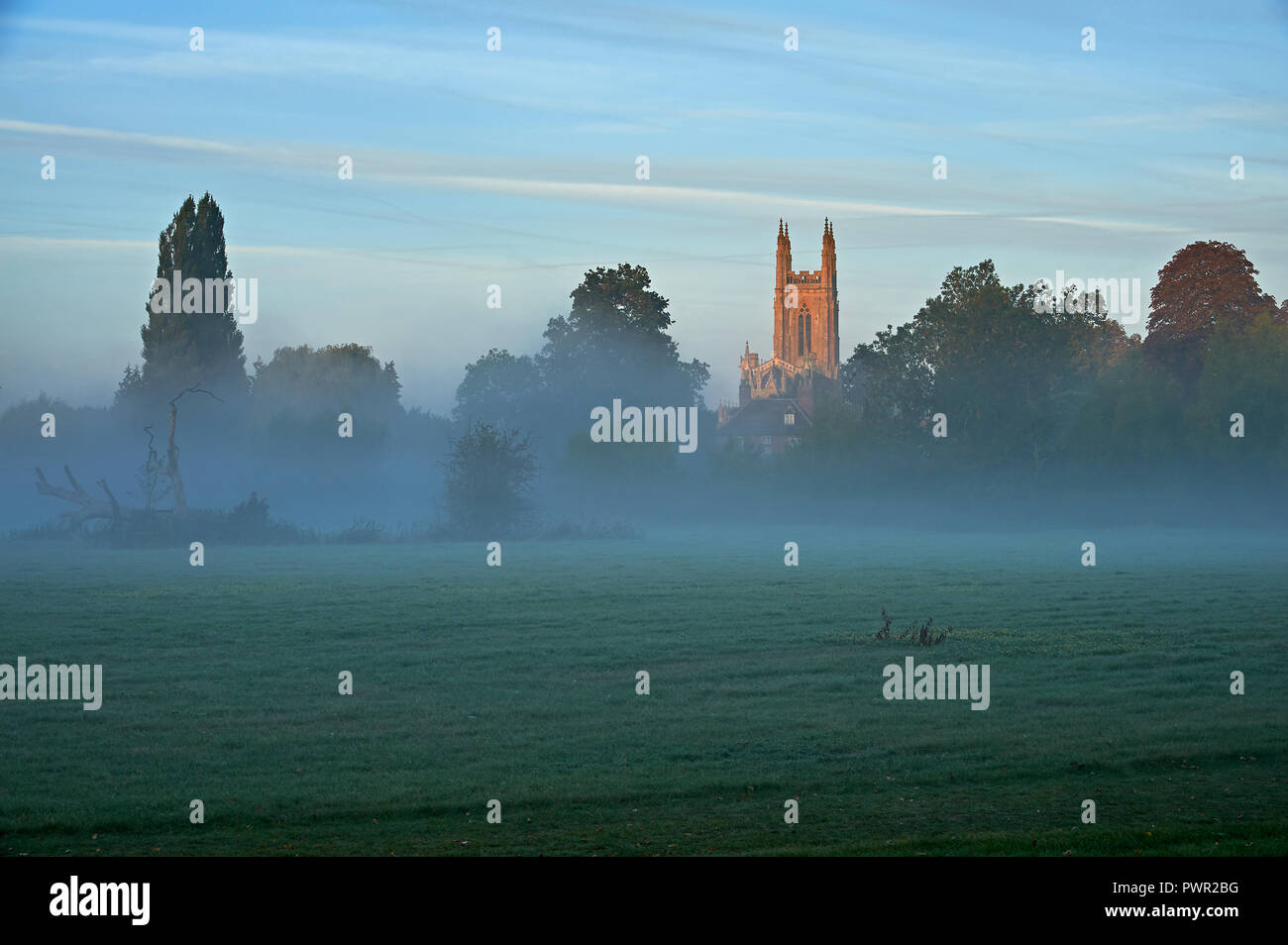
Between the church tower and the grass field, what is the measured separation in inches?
5688

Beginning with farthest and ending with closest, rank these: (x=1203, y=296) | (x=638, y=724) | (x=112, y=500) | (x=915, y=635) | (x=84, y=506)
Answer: (x=1203, y=296)
(x=84, y=506)
(x=112, y=500)
(x=915, y=635)
(x=638, y=724)

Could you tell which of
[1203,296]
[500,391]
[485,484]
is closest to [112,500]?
[485,484]

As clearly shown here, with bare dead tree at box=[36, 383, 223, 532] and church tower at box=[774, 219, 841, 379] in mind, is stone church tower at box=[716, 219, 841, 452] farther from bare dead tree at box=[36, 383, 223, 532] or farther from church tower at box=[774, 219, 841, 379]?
bare dead tree at box=[36, 383, 223, 532]

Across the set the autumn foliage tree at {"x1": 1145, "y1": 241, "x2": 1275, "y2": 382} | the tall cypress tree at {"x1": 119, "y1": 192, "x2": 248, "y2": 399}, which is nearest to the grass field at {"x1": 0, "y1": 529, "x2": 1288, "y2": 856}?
the tall cypress tree at {"x1": 119, "y1": 192, "x2": 248, "y2": 399}

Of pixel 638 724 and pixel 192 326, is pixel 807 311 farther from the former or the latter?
pixel 638 724

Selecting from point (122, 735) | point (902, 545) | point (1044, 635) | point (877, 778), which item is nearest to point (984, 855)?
point (877, 778)

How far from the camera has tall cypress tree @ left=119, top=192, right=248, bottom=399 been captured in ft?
218

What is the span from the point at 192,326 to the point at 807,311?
11787cm

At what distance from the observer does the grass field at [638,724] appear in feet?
34.3

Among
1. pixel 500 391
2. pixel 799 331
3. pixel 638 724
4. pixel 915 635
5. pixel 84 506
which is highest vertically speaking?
pixel 799 331

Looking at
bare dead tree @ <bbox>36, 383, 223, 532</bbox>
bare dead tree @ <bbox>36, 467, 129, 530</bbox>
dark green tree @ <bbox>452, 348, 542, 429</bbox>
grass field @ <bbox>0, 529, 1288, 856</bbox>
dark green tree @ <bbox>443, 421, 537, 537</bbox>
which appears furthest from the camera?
dark green tree @ <bbox>452, 348, 542, 429</bbox>

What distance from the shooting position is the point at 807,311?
6895 inches

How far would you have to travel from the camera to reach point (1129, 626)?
79.7ft
